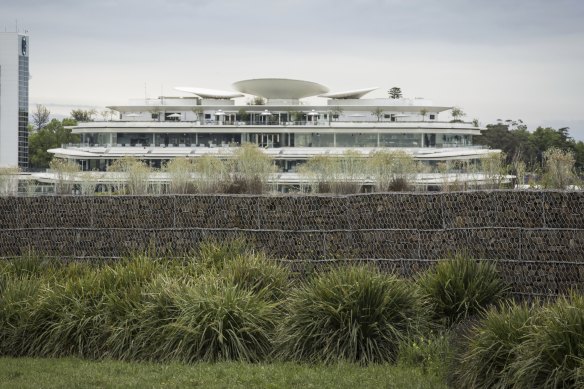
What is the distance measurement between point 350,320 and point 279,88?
66.4 metres

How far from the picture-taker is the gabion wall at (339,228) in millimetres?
15859

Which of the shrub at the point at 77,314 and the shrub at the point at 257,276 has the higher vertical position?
the shrub at the point at 257,276

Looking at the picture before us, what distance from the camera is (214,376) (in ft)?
41.5

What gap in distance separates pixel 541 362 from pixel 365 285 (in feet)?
11.2

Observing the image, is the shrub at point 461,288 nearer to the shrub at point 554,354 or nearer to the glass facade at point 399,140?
the shrub at point 554,354

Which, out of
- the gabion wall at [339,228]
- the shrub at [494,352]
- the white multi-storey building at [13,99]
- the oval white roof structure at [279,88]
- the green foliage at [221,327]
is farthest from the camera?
the white multi-storey building at [13,99]

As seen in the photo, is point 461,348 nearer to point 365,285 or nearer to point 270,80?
point 365,285

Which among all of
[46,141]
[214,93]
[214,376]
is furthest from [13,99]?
[214,376]

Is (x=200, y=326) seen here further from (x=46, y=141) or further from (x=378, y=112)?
(x=46, y=141)

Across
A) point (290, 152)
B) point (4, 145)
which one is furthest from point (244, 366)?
point (4, 145)

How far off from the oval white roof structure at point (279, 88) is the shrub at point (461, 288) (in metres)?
63.4

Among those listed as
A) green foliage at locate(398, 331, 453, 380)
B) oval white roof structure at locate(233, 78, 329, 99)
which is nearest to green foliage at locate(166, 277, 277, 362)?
green foliage at locate(398, 331, 453, 380)

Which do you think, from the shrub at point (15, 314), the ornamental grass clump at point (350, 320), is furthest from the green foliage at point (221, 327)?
the shrub at point (15, 314)

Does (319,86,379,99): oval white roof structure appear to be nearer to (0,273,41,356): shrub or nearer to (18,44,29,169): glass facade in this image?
(18,44,29,169): glass facade
